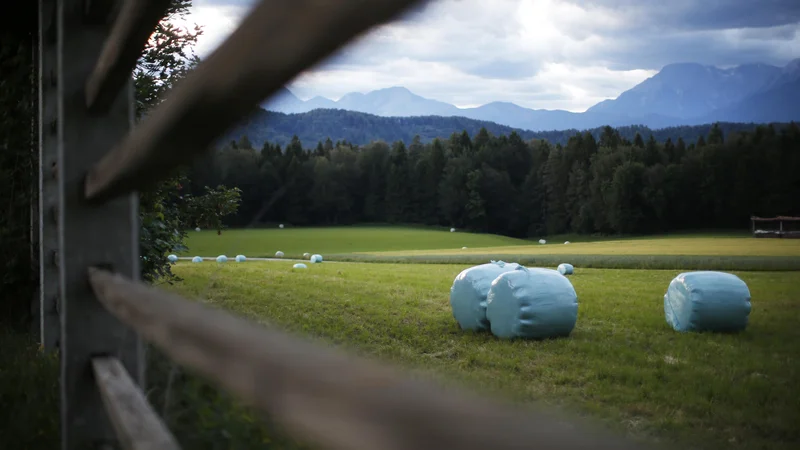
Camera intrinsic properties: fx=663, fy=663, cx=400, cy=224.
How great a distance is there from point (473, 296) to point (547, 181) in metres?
40.8

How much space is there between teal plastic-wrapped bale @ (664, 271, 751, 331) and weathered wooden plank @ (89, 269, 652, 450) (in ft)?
24.8

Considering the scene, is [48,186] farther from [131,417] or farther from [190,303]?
[190,303]

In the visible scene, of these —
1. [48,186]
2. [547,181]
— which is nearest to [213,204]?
[48,186]

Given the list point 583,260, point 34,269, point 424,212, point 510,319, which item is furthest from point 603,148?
point 34,269

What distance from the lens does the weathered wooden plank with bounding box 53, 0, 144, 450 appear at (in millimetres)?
1690

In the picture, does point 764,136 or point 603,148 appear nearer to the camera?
point 764,136

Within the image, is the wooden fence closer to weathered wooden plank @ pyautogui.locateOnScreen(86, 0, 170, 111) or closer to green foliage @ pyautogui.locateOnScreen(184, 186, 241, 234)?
weathered wooden plank @ pyautogui.locateOnScreen(86, 0, 170, 111)

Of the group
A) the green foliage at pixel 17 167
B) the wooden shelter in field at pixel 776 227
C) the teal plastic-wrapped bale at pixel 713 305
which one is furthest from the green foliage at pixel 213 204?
the wooden shelter in field at pixel 776 227

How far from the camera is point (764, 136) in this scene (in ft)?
87.1

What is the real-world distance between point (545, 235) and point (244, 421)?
48.3 meters

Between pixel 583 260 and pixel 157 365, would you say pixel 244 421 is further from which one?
pixel 583 260

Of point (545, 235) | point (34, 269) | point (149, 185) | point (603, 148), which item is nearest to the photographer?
point (149, 185)

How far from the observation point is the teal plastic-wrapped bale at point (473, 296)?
770cm

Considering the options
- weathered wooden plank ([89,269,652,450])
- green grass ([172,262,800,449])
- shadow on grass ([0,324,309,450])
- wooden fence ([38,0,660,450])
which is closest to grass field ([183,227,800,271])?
wooden fence ([38,0,660,450])
